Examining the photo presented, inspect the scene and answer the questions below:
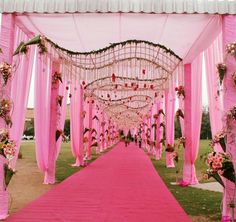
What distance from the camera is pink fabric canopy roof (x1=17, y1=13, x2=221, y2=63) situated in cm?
536

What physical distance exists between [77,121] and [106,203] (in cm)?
630

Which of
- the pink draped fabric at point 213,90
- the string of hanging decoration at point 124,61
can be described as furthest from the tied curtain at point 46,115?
the pink draped fabric at point 213,90

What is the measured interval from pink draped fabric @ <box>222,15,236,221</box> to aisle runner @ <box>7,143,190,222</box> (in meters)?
0.58

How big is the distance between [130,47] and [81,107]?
5.35 m

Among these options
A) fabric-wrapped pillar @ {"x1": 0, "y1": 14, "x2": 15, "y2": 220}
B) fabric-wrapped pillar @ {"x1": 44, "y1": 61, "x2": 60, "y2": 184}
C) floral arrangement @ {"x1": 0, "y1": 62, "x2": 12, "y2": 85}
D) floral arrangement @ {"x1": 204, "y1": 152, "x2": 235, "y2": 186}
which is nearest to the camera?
floral arrangement @ {"x1": 204, "y1": 152, "x2": 235, "y2": 186}

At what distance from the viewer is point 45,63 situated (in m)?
7.14

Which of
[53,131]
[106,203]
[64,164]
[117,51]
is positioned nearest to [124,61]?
[117,51]

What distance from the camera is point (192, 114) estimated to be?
796 centimetres

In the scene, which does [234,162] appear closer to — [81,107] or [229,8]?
[229,8]

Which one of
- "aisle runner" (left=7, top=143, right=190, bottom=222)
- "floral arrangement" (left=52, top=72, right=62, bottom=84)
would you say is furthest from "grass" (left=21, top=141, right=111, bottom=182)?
"floral arrangement" (left=52, top=72, right=62, bottom=84)

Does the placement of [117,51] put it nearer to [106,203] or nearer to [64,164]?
[106,203]

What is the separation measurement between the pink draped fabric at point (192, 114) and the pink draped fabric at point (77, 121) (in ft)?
14.9

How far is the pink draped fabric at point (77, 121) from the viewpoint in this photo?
11602 millimetres

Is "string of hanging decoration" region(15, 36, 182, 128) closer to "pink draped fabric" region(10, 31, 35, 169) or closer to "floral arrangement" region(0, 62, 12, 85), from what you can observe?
"pink draped fabric" region(10, 31, 35, 169)
